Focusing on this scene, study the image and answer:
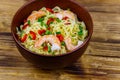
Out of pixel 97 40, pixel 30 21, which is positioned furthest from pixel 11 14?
pixel 97 40

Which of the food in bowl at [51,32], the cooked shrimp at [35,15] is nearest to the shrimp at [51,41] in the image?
the food in bowl at [51,32]

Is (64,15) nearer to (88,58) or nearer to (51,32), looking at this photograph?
(51,32)

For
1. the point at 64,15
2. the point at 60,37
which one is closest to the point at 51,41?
the point at 60,37

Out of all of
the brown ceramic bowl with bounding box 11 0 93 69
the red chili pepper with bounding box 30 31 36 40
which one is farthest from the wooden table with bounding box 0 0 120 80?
the red chili pepper with bounding box 30 31 36 40

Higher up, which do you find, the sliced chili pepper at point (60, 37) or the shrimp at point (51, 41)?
the sliced chili pepper at point (60, 37)

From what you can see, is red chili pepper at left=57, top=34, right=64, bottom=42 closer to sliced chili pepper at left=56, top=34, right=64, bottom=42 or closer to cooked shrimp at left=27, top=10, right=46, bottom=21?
sliced chili pepper at left=56, top=34, right=64, bottom=42

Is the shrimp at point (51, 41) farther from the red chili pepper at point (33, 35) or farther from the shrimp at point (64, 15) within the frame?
the shrimp at point (64, 15)
